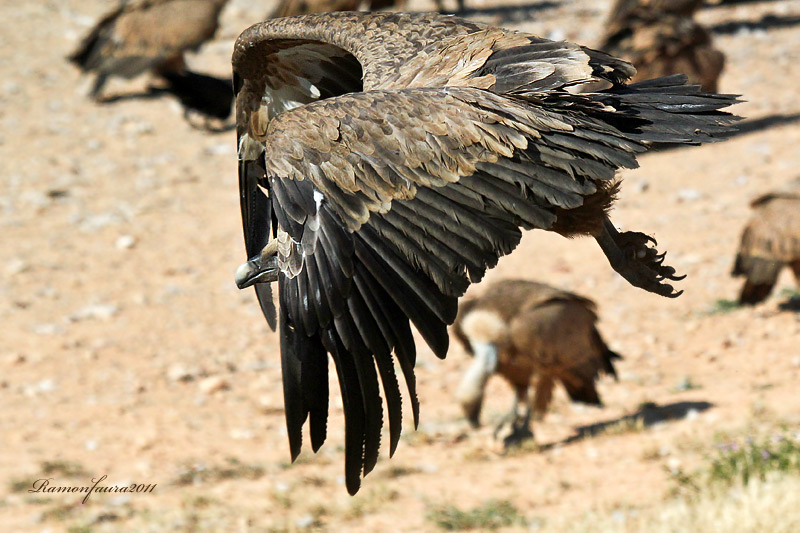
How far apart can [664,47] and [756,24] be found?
506 cm

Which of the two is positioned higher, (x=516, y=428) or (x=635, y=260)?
(x=635, y=260)

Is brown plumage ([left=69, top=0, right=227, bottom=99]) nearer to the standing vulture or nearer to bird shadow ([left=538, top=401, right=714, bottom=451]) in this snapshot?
bird shadow ([left=538, top=401, right=714, bottom=451])

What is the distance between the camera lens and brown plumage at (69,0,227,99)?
12898 millimetres

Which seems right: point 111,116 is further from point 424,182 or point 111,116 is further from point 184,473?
point 424,182

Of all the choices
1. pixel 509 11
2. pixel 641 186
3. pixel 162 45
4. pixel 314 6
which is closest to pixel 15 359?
pixel 641 186

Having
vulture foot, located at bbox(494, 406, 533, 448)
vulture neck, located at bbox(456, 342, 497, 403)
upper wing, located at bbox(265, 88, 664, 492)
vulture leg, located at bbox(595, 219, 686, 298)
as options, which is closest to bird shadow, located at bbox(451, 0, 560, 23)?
vulture neck, located at bbox(456, 342, 497, 403)

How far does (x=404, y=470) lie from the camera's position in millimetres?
6426

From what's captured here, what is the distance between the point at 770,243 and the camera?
7.62 metres

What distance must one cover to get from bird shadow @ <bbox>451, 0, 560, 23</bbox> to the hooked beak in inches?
484

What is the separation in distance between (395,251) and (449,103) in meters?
0.61

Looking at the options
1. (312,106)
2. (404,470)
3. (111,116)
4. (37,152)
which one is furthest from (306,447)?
(111,116)

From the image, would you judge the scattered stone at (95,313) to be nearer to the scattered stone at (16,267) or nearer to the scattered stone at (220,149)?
the scattered stone at (16,267)

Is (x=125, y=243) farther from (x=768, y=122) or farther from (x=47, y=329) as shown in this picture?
(x=768, y=122)
